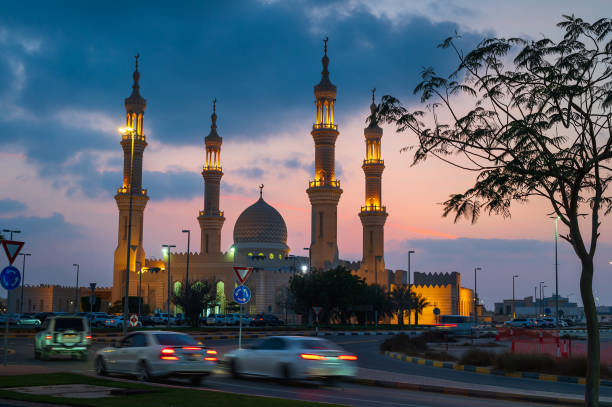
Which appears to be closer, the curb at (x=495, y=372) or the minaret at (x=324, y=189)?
the curb at (x=495, y=372)

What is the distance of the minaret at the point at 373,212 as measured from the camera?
89875 millimetres

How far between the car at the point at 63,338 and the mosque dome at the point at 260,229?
227 ft

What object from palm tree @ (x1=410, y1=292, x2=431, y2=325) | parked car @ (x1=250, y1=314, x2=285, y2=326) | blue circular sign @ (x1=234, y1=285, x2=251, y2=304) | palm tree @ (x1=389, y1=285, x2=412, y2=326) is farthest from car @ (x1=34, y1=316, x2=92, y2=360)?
palm tree @ (x1=410, y1=292, x2=431, y2=325)

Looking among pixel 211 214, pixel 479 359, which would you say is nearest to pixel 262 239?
pixel 211 214

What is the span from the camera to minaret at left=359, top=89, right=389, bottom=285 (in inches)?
3538

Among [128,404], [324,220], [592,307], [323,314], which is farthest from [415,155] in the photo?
[324,220]

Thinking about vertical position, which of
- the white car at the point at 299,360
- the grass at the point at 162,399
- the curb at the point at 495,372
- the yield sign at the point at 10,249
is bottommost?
the curb at the point at 495,372

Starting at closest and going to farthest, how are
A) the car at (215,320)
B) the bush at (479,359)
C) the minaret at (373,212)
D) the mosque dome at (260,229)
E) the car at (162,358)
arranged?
the car at (162,358)
the bush at (479,359)
the car at (215,320)
the minaret at (373,212)
the mosque dome at (260,229)

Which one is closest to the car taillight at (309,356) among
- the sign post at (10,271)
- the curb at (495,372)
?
the sign post at (10,271)

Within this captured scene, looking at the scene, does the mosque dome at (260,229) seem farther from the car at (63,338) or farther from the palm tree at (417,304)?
the car at (63,338)

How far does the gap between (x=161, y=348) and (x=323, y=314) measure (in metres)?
54.8

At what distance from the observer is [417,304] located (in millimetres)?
88938

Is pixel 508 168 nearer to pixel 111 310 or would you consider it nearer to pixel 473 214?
pixel 473 214

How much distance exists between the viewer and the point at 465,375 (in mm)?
22938
